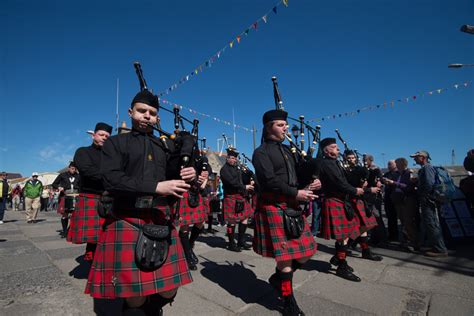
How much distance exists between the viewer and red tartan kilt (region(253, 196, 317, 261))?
241cm

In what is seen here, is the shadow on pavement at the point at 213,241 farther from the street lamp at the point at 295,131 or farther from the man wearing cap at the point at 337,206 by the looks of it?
the street lamp at the point at 295,131

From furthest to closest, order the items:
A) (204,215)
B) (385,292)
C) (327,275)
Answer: (204,215) → (327,275) → (385,292)

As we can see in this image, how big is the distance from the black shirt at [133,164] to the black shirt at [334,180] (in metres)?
2.56

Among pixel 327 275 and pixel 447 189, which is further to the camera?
pixel 447 189

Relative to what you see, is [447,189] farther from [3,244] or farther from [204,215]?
[3,244]

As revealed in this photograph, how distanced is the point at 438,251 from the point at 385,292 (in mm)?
2419

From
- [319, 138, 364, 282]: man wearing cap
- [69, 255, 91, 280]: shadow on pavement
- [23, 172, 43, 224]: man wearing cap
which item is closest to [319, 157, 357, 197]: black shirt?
[319, 138, 364, 282]: man wearing cap

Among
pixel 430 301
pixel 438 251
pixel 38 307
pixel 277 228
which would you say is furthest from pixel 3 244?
pixel 438 251

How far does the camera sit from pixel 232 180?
5.35 metres

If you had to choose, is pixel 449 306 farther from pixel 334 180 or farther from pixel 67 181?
pixel 67 181

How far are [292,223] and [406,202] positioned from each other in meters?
4.21

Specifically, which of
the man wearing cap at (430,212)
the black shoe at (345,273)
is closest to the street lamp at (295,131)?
the black shoe at (345,273)

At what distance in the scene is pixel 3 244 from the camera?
5.85 m

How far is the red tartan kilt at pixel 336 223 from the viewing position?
3.64m
